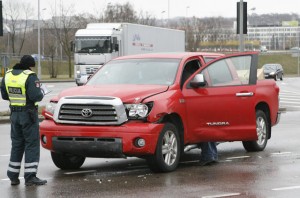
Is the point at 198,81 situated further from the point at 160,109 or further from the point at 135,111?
the point at 135,111

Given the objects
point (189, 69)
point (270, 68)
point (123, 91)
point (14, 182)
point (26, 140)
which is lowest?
point (270, 68)

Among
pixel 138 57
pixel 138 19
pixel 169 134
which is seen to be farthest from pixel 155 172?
pixel 138 19

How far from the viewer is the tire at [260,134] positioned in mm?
12555

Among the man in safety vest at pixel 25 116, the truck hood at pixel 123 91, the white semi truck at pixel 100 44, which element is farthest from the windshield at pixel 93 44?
the man in safety vest at pixel 25 116

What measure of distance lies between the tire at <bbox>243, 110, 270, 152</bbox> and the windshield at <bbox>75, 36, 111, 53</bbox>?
80.2 feet

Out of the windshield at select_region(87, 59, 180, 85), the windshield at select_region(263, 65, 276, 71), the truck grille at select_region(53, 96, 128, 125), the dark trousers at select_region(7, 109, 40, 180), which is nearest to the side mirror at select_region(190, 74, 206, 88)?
the windshield at select_region(87, 59, 180, 85)

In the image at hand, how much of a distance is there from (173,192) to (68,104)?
2260mm

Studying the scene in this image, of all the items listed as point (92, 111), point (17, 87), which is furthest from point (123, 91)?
point (17, 87)

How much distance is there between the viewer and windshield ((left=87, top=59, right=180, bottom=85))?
1104 centimetres

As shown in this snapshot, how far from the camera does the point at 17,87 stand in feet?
30.8

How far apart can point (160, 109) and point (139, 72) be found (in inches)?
51.1

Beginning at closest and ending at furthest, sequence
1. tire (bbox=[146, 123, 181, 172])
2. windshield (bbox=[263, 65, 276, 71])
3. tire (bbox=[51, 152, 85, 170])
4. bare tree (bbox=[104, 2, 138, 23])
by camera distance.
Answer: tire (bbox=[146, 123, 181, 172])
tire (bbox=[51, 152, 85, 170])
windshield (bbox=[263, 65, 276, 71])
bare tree (bbox=[104, 2, 138, 23])

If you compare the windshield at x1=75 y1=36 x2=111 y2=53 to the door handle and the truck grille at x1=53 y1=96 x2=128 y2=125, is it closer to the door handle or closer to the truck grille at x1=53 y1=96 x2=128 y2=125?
the door handle

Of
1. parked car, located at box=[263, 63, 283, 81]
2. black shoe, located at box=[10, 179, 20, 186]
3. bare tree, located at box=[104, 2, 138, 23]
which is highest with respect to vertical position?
bare tree, located at box=[104, 2, 138, 23]
